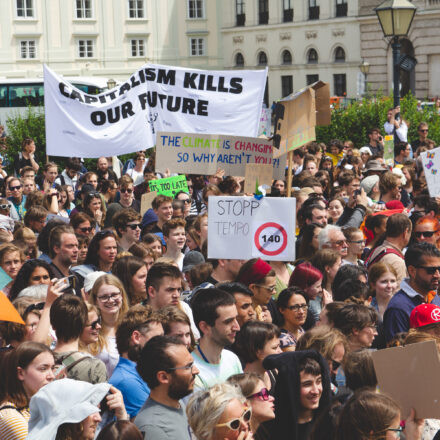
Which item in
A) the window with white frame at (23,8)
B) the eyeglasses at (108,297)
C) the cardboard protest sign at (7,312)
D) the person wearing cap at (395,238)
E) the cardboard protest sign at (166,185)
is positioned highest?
the window with white frame at (23,8)

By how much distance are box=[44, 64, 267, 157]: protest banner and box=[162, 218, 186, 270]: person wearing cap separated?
3.58 m

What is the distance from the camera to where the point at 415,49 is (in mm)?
47438

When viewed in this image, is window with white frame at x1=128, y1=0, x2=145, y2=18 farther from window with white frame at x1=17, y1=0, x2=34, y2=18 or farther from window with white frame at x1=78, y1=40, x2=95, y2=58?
window with white frame at x1=17, y1=0, x2=34, y2=18

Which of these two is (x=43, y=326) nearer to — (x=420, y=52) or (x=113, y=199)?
(x=113, y=199)

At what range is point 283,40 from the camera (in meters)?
53.8

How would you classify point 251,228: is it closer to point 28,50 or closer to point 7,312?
point 7,312

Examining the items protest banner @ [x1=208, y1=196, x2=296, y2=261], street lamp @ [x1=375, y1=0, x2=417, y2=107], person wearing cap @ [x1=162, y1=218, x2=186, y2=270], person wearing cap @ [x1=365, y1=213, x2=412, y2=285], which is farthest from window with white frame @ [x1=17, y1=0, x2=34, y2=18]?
person wearing cap @ [x1=365, y1=213, x2=412, y2=285]

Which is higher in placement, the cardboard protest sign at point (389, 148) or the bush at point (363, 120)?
the bush at point (363, 120)

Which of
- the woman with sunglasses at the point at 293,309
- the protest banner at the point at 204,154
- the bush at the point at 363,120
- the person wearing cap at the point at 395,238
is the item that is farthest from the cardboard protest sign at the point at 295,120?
the bush at the point at 363,120

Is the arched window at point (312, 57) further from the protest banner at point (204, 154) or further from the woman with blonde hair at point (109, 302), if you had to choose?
the woman with blonde hair at point (109, 302)

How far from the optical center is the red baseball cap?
6.16 m

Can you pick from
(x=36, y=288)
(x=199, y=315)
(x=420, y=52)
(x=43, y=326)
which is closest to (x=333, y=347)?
(x=199, y=315)

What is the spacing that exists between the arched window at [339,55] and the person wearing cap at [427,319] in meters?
46.3

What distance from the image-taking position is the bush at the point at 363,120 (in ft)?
64.2
